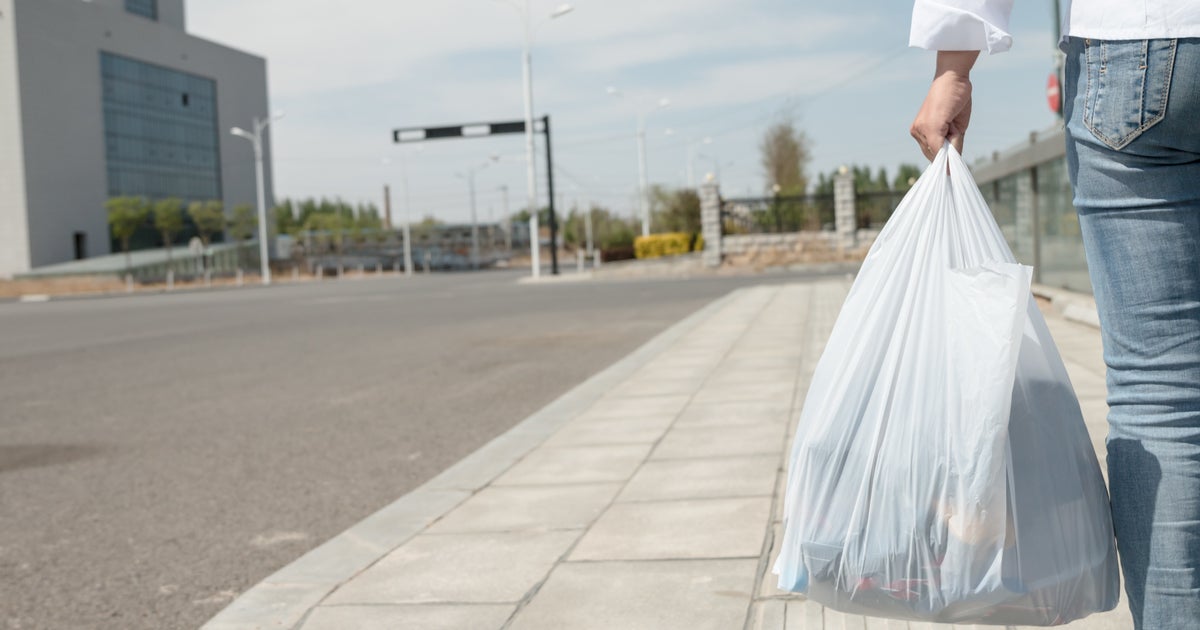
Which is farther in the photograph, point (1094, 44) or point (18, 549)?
point (18, 549)

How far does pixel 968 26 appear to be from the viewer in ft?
5.35

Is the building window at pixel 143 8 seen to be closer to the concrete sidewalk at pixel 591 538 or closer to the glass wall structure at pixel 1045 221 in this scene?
the glass wall structure at pixel 1045 221

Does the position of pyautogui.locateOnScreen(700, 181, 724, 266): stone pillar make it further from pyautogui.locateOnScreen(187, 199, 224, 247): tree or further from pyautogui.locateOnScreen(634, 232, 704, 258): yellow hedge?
pyautogui.locateOnScreen(187, 199, 224, 247): tree

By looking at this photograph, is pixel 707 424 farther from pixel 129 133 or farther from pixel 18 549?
pixel 129 133

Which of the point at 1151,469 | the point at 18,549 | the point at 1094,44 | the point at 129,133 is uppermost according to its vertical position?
the point at 129,133

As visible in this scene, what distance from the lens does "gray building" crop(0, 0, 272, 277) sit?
5722 centimetres

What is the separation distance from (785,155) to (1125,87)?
3937 cm

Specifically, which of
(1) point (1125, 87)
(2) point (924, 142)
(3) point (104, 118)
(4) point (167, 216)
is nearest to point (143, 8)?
(3) point (104, 118)

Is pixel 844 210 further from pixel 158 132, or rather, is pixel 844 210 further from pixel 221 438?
pixel 158 132

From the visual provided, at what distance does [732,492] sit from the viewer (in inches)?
154

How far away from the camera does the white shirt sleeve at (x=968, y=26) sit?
1.63 m

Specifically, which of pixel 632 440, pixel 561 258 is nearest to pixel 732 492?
pixel 632 440

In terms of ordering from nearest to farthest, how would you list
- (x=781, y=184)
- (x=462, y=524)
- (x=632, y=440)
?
(x=462, y=524) → (x=632, y=440) → (x=781, y=184)

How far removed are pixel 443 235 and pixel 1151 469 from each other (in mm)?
80514
